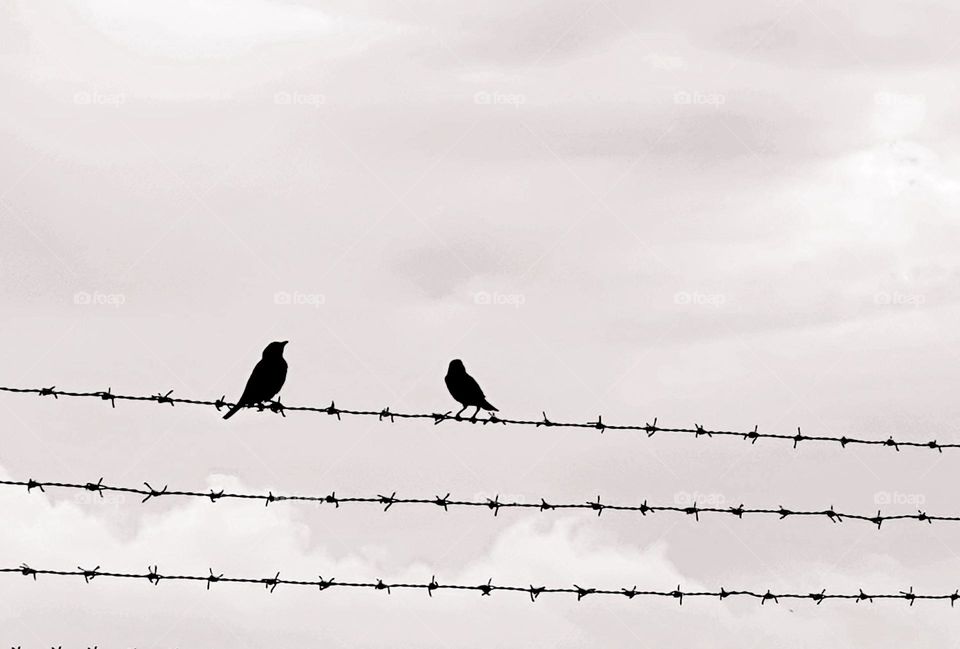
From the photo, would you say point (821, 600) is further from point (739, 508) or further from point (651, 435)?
point (651, 435)

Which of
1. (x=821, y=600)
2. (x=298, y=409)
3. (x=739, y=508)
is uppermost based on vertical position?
(x=298, y=409)

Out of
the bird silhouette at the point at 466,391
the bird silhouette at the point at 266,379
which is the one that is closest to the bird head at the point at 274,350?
the bird silhouette at the point at 266,379

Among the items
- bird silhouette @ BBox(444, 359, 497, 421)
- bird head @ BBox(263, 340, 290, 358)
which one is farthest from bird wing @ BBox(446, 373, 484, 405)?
bird head @ BBox(263, 340, 290, 358)

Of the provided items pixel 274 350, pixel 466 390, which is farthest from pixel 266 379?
pixel 466 390

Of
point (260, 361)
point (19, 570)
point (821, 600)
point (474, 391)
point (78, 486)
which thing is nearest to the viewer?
point (19, 570)

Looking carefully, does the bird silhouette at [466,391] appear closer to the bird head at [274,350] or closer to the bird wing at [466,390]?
the bird wing at [466,390]

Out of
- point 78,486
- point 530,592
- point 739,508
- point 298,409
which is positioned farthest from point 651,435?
point 78,486

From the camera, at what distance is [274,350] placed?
12.0 m

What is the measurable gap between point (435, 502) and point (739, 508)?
2.06 meters

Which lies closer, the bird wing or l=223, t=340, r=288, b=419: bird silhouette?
l=223, t=340, r=288, b=419: bird silhouette

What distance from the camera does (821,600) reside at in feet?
27.7

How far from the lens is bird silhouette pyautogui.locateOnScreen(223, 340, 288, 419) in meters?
11.0

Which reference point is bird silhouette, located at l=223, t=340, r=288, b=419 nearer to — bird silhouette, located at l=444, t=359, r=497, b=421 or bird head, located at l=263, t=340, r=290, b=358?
bird head, located at l=263, t=340, r=290, b=358

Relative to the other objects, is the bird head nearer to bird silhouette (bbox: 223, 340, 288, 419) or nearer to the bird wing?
bird silhouette (bbox: 223, 340, 288, 419)
